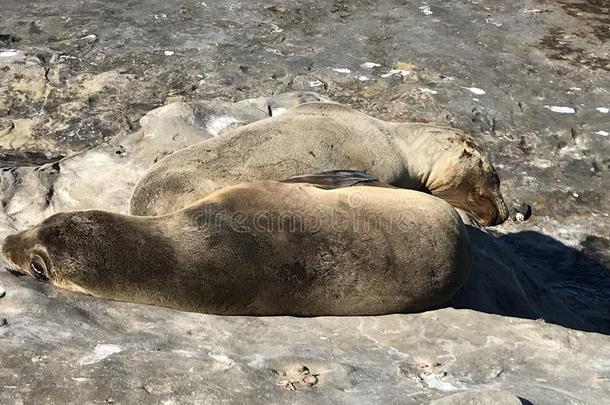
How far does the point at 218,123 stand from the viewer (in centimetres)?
643

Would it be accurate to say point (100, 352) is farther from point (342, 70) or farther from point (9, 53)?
point (9, 53)

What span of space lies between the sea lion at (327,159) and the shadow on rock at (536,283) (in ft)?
1.48

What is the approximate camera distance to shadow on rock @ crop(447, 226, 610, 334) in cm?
506

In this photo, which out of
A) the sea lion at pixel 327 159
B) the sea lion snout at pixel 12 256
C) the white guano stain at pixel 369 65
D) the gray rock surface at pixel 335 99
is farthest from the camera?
the white guano stain at pixel 369 65

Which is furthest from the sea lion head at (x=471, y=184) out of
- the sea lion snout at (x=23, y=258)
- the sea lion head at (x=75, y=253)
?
the sea lion snout at (x=23, y=258)

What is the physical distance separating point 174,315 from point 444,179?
266cm

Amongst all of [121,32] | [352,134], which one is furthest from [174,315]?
[121,32]

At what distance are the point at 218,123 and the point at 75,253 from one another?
269 cm

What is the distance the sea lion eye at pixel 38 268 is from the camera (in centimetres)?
392

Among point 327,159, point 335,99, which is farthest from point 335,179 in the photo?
point 335,99

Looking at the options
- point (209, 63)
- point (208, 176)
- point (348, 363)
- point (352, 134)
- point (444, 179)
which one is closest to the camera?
point (348, 363)

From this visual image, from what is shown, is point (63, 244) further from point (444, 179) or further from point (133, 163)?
point (444, 179)

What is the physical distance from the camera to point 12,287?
12.7 feet

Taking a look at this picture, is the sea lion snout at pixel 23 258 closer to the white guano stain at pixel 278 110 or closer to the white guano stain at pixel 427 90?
the white guano stain at pixel 278 110
